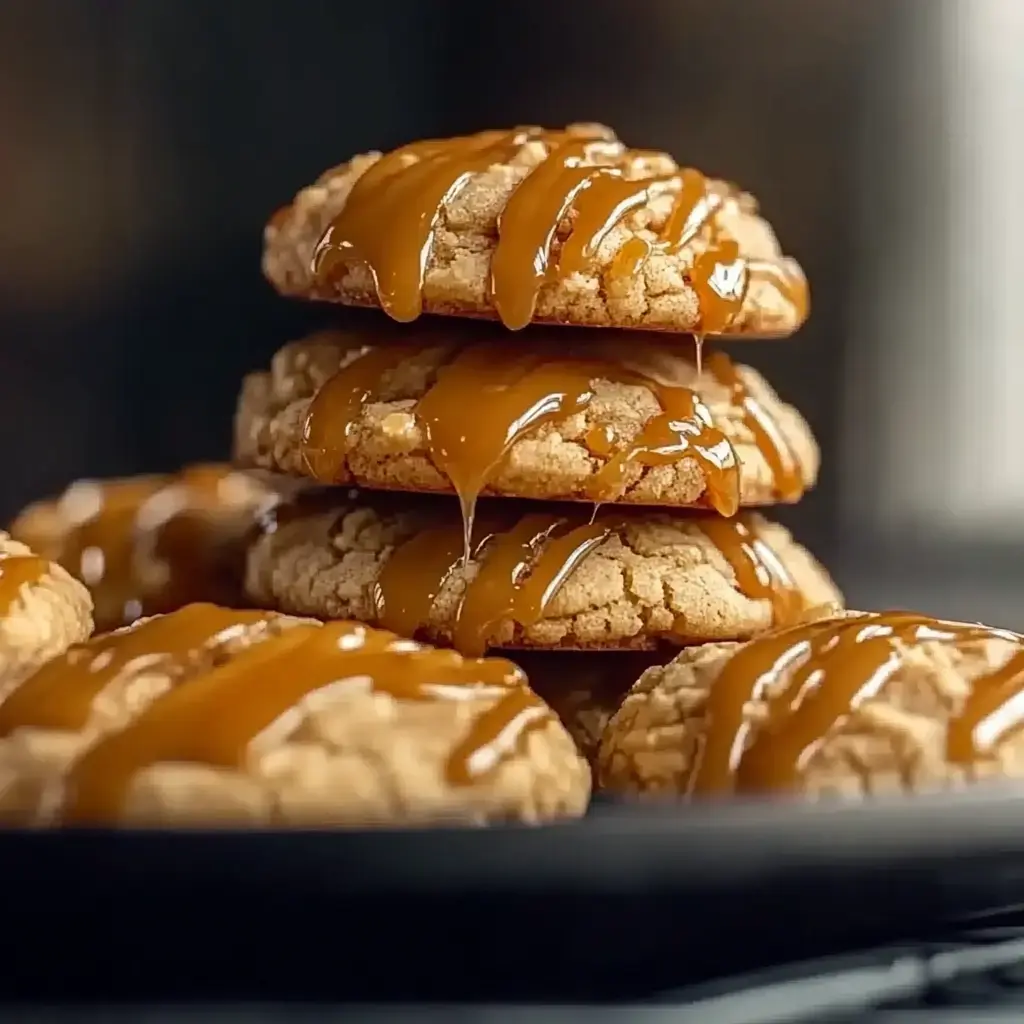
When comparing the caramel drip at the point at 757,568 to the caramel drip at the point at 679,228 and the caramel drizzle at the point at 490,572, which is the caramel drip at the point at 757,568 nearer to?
the caramel drizzle at the point at 490,572

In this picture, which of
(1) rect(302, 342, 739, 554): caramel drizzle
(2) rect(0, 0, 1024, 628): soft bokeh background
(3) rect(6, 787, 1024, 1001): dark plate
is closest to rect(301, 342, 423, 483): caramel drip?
(1) rect(302, 342, 739, 554): caramel drizzle

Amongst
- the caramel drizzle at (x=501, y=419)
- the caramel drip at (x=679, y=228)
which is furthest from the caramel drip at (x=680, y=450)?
the caramel drip at (x=679, y=228)

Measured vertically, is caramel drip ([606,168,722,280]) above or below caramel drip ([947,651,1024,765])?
above

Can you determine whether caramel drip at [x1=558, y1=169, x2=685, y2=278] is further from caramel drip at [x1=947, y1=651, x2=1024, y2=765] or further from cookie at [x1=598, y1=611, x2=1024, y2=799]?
caramel drip at [x1=947, y1=651, x2=1024, y2=765]

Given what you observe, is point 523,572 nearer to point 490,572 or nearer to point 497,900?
point 490,572

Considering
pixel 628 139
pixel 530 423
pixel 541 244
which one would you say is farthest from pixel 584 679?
pixel 628 139

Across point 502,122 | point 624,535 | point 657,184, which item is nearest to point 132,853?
point 624,535
